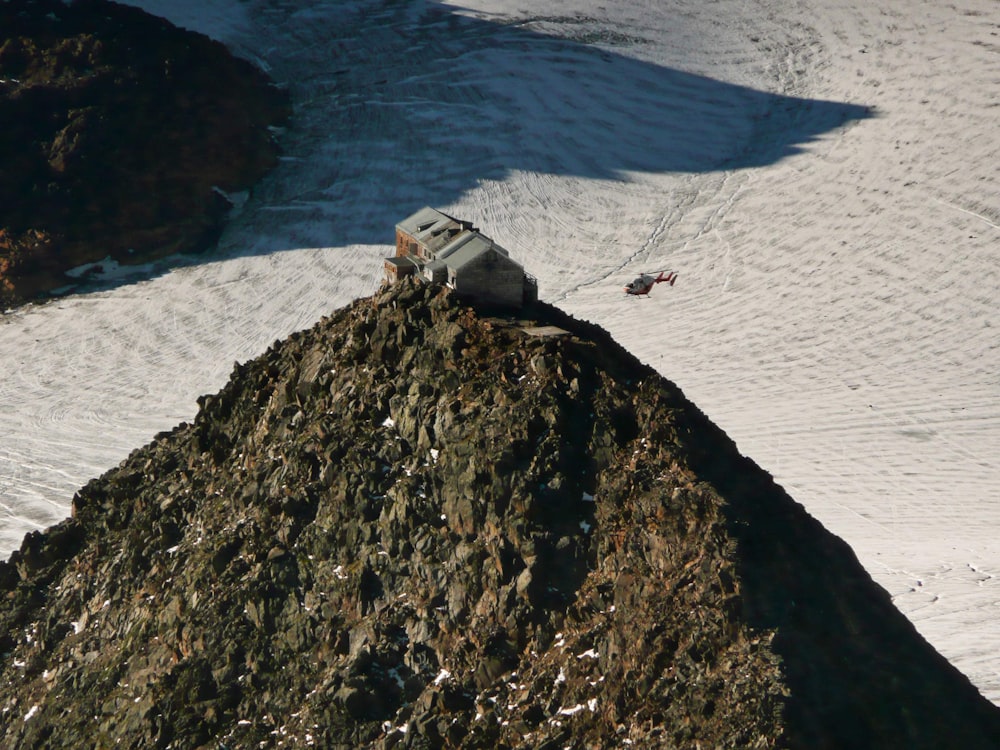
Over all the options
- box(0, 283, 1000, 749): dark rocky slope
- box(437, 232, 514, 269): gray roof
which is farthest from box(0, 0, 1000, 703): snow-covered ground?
box(437, 232, 514, 269): gray roof

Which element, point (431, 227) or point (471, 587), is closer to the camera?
point (471, 587)

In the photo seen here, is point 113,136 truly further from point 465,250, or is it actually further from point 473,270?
point 473,270

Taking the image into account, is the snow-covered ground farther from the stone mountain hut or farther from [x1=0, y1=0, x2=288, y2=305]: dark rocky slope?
the stone mountain hut

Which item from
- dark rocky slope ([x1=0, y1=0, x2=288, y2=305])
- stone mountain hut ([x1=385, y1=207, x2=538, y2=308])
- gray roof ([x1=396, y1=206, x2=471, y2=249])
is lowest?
dark rocky slope ([x1=0, y1=0, x2=288, y2=305])

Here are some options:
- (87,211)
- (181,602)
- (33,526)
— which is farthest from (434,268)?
(87,211)

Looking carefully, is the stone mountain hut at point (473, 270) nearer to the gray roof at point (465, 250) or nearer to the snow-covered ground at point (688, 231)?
the gray roof at point (465, 250)

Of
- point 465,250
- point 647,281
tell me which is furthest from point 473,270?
point 647,281
